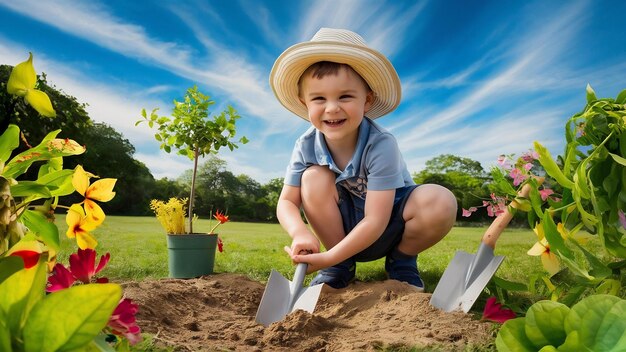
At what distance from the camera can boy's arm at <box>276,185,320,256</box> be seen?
2416 mm

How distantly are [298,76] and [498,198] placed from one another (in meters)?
1.37

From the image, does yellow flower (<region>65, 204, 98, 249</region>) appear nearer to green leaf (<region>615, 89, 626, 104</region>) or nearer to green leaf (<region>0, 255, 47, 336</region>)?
green leaf (<region>0, 255, 47, 336</region>)

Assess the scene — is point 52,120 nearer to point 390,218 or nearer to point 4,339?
point 390,218

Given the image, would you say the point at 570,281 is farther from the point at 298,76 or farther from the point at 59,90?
the point at 59,90

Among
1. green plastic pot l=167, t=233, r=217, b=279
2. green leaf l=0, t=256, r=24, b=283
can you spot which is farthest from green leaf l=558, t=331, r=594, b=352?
green plastic pot l=167, t=233, r=217, b=279

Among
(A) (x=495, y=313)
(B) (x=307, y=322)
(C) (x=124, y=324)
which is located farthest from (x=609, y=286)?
(C) (x=124, y=324)

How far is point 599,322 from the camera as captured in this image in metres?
0.70

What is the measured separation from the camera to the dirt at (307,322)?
1.74 m

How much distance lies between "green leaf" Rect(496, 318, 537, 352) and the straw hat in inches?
79.4

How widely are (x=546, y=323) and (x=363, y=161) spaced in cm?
206

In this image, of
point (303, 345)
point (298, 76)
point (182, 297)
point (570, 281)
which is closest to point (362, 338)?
point (303, 345)

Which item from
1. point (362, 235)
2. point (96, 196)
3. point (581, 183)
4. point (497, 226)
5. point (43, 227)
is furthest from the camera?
point (362, 235)

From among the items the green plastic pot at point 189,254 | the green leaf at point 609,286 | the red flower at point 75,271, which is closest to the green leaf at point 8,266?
the red flower at point 75,271

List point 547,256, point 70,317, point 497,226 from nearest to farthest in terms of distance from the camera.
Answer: point 70,317 < point 547,256 < point 497,226
